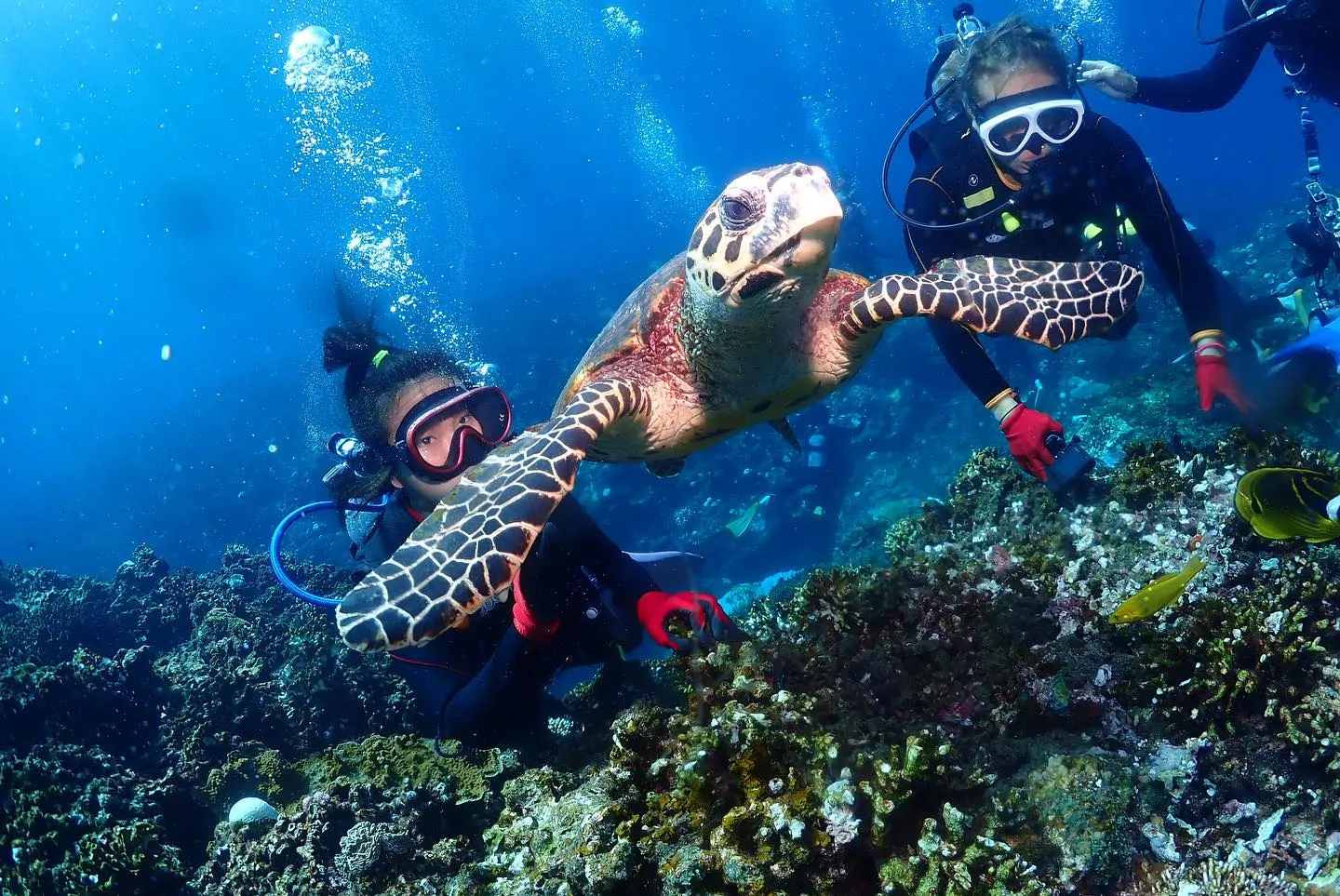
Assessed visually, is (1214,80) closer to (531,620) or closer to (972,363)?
(972,363)

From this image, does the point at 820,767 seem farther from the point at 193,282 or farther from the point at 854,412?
the point at 193,282

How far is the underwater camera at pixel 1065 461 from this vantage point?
4.39m

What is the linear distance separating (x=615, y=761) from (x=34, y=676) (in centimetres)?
776

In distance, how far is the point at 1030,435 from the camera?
14.1 ft

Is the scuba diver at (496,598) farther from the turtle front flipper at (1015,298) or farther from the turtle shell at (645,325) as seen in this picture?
the turtle front flipper at (1015,298)

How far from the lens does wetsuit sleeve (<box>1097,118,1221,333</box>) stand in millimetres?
4828

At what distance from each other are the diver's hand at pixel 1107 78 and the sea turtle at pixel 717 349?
3094 mm

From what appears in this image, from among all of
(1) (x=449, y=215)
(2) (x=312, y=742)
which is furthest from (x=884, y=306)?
(1) (x=449, y=215)

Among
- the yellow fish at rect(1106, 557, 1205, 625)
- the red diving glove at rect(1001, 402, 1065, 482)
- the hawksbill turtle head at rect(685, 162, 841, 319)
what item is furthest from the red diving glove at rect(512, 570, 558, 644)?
the red diving glove at rect(1001, 402, 1065, 482)

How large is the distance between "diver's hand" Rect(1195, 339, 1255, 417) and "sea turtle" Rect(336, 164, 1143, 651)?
1.10 m

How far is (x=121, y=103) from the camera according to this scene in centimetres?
9675

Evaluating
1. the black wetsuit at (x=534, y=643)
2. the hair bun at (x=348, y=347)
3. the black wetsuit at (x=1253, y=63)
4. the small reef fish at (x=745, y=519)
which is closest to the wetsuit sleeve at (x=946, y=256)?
the black wetsuit at (x=1253, y=63)

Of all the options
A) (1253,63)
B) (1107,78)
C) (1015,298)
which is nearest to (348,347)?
(1015,298)

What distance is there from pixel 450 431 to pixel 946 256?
408cm
